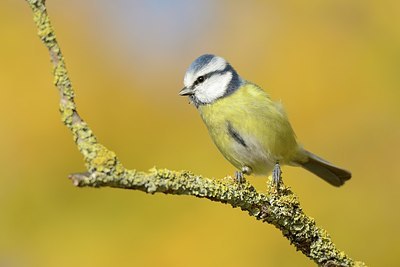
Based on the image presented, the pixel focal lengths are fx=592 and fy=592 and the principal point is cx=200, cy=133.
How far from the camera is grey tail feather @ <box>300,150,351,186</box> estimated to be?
379 cm

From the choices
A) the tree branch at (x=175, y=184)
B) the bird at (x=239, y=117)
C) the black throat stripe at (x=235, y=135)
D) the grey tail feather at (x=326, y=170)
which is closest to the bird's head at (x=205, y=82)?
the bird at (x=239, y=117)

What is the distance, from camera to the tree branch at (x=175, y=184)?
4.21ft

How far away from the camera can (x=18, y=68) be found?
194 inches

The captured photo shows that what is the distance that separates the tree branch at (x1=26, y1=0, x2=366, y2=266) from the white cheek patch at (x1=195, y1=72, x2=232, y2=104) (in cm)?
128

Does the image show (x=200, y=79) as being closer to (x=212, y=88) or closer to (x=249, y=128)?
(x=212, y=88)

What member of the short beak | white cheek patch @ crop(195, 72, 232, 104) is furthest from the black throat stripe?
the short beak

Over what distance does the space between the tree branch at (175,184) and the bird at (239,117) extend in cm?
111

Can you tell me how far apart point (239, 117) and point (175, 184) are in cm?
158

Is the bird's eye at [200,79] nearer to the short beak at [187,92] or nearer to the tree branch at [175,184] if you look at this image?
the short beak at [187,92]

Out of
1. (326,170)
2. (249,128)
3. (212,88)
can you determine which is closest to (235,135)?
(249,128)

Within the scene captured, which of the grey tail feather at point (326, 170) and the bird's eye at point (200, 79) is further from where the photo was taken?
the grey tail feather at point (326, 170)

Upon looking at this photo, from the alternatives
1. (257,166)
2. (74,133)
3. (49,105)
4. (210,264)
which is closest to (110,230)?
(210,264)

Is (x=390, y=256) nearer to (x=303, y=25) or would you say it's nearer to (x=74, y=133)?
(x=303, y=25)

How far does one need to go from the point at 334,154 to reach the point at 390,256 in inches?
32.9
